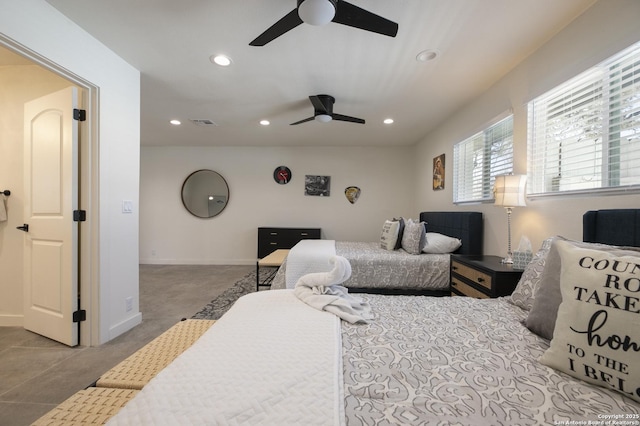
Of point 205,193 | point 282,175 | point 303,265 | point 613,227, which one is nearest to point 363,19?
point 613,227

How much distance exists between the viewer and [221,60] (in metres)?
2.24

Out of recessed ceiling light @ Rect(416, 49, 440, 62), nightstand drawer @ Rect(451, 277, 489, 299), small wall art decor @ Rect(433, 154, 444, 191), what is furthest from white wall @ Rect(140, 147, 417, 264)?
recessed ceiling light @ Rect(416, 49, 440, 62)

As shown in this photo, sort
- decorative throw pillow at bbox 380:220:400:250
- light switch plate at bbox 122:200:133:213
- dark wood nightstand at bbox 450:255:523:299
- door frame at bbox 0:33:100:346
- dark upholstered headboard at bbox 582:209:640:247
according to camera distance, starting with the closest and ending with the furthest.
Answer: dark upholstered headboard at bbox 582:209:640:247, dark wood nightstand at bbox 450:255:523:299, door frame at bbox 0:33:100:346, light switch plate at bbox 122:200:133:213, decorative throw pillow at bbox 380:220:400:250

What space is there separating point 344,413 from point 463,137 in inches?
135

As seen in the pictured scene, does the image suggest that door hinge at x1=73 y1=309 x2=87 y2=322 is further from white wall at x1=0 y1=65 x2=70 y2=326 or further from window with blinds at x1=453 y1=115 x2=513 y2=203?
window with blinds at x1=453 y1=115 x2=513 y2=203

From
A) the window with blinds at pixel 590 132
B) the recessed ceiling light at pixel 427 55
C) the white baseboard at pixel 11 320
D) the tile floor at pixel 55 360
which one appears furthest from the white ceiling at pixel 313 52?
the white baseboard at pixel 11 320

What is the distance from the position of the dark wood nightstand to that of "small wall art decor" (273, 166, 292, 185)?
356cm

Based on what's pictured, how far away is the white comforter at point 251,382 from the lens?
562 millimetres

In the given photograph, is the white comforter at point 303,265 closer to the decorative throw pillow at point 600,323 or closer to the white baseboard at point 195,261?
the decorative throw pillow at point 600,323

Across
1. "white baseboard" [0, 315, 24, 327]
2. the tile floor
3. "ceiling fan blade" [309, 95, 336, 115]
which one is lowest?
the tile floor

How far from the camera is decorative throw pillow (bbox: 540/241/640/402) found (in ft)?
2.28

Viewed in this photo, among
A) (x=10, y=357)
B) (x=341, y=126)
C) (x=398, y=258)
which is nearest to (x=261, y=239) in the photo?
(x=341, y=126)

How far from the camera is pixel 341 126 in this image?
13.1 feet

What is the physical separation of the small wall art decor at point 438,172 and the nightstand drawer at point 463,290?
1.82 metres
